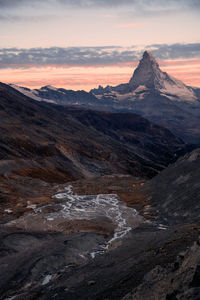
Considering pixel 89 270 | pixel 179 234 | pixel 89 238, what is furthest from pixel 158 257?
pixel 89 238

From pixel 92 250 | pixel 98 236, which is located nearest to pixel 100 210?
pixel 98 236

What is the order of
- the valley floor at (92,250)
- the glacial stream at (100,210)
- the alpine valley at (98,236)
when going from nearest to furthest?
the valley floor at (92,250) < the alpine valley at (98,236) < the glacial stream at (100,210)

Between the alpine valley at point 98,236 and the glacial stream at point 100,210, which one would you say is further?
the glacial stream at point 100,210

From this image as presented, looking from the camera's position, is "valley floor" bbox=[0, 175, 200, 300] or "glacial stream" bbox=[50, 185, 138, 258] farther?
"glacial stream" bbox=[50, 185, 138, 258]

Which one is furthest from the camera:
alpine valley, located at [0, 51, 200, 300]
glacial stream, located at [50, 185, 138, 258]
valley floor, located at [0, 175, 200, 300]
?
glacial stream, located at [50, 185, 138, 258]

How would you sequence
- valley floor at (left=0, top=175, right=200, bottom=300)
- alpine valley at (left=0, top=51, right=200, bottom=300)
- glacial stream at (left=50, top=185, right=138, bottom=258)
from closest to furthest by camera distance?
valley floor at (left=0, top=175, right=200, bottom=300), alpine valley at (left=0, top=51, right=200, bottom=300), glacial stream at (left=50, top=185, right=138, bottom=258)

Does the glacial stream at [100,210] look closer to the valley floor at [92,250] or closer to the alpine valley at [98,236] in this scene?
the valley floor at [92,250]

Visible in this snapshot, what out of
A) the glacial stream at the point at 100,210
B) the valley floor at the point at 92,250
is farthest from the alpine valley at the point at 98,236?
the glacial stream at the point at 100,210

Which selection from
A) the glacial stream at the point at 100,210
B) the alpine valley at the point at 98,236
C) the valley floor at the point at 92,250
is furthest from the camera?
the glacial stream at the point at 100,210

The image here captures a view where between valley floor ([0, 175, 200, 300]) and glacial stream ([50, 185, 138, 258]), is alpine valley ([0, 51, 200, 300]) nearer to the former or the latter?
valley floor ([0, 175, 200, 300])

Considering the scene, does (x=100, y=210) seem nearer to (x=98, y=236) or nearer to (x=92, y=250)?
(x=98, y=236)

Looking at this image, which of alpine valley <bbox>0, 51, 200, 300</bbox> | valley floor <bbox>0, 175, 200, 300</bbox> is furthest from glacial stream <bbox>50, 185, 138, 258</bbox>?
alpine valley <bbox>0, 51, 200, 300</bbox>

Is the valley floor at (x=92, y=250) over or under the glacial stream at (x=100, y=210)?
over
